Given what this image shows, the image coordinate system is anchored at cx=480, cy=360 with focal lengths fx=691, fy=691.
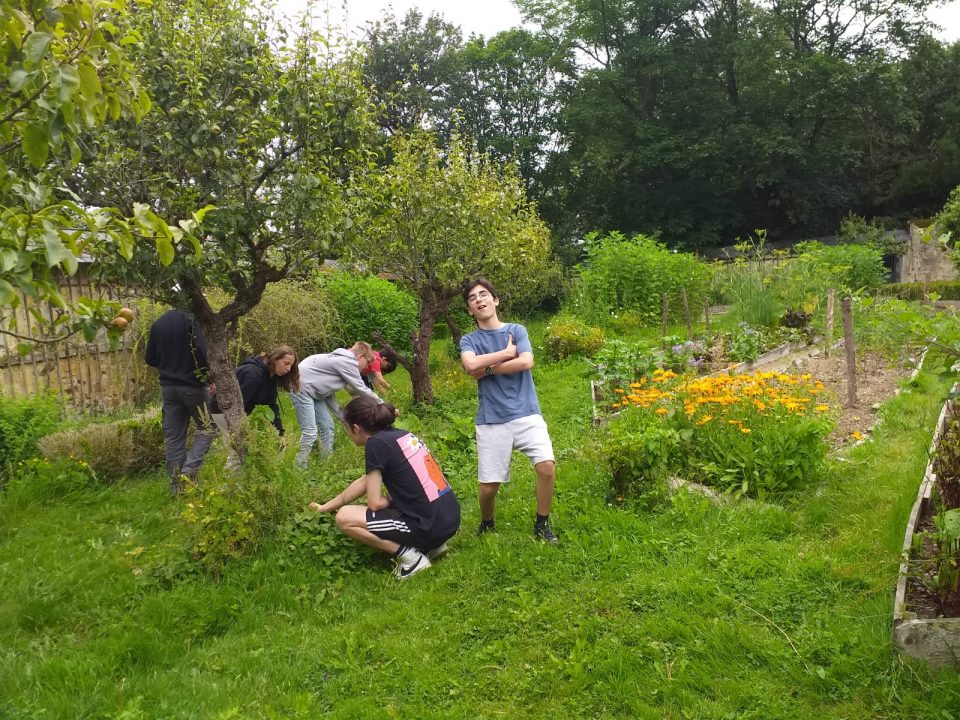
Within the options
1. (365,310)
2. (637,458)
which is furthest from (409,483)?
(365,310)

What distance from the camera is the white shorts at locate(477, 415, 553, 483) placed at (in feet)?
14.4

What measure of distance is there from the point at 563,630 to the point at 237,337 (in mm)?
8764

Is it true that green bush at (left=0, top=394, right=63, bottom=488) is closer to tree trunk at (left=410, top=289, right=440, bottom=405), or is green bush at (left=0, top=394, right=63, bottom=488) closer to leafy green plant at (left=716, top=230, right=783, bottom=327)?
tree trunk at (left=410, top=289, right=440, bottom=405)

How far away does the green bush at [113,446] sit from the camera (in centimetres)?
646

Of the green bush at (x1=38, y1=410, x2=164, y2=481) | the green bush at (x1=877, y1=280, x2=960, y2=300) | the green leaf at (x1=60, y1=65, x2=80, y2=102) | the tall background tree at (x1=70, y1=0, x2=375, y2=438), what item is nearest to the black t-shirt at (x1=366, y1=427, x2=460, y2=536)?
the tall background tree at (x1=70, y1=0, x2=375, y2=438)

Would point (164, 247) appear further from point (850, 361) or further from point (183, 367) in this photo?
point (850, 361)

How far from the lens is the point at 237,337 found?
11.0 m

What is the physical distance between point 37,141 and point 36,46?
30cm

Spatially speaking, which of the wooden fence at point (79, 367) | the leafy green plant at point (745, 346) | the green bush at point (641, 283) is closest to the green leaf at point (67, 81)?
the wooden fence at point (79, 367)

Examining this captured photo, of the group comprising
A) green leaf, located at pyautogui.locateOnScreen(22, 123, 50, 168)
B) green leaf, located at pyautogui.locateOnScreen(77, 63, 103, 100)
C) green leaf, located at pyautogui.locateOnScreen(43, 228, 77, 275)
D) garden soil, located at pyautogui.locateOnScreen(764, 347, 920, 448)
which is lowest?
garden soil, located at pyautogui.locateOnScreen(764, 347, 920, 448)

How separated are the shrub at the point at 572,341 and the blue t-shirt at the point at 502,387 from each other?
7589 mm

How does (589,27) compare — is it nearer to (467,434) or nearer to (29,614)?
(467,434)

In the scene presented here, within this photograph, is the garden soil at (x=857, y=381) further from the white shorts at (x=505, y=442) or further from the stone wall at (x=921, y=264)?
the stone wall at (x=921, y=264)

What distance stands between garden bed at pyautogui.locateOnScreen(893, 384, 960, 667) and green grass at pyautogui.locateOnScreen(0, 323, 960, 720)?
86 mm
